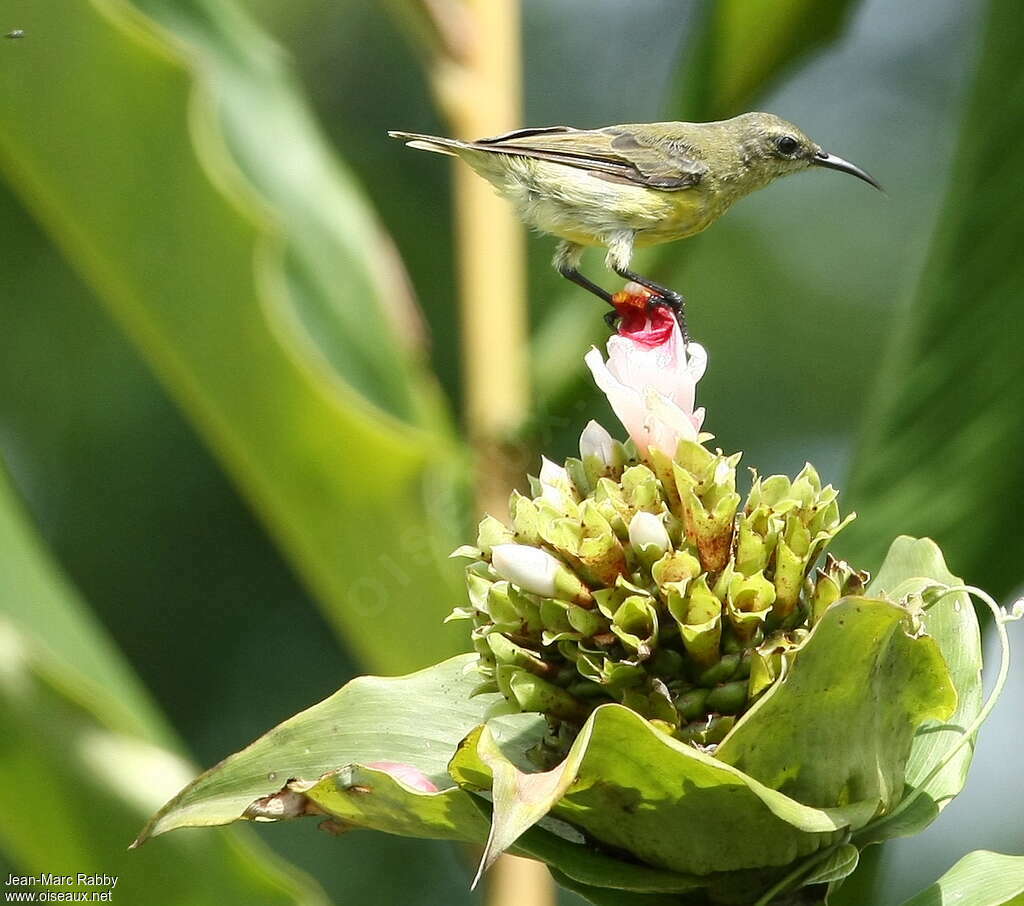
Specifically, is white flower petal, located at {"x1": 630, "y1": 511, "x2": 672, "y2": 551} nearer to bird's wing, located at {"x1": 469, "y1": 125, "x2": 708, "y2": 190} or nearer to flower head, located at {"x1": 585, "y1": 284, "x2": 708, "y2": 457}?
flower head, located at {"x1": 585, "y1": 284, "x2": 708, "y2": 457}

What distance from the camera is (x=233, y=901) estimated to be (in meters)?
2.00

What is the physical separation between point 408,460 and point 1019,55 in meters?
1.27

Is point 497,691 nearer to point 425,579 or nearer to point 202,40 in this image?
point 425,579

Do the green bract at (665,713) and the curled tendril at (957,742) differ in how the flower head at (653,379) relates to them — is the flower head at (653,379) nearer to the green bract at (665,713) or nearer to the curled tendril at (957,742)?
the green bract at (665,713)

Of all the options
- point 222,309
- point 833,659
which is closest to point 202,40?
point 222,309

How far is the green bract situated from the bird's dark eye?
1761mm

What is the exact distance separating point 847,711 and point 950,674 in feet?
0.82

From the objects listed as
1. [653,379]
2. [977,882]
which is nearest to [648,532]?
[653,379]

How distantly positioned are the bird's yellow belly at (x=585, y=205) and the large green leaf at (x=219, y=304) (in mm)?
A: 744

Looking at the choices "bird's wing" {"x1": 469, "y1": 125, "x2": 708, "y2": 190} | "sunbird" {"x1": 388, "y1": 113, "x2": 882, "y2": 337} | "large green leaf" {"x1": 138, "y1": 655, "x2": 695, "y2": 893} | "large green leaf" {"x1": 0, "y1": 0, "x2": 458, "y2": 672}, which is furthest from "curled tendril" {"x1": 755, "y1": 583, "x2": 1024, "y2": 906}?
A: "bird's wing" {"x1": 469, "y1": 125, "x2": 708, "y2": 190}

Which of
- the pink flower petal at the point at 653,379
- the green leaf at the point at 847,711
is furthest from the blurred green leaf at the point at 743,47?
the green leaf at the point at 847,711

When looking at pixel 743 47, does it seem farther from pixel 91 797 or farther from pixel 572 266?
pixel 91 797

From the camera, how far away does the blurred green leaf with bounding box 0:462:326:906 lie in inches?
75.1

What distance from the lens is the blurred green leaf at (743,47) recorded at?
2.68 m
